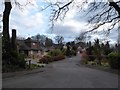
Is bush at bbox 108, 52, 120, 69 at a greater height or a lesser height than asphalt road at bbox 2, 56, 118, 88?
greater

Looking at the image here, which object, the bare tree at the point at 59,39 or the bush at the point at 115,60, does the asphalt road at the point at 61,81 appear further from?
the bare tree at the point at 59,39

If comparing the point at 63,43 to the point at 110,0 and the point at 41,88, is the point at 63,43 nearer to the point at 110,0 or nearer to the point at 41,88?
the point at 110,0

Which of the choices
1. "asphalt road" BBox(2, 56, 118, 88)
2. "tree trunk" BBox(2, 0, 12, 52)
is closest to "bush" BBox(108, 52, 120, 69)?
"asphalt road" BBox(2, 56, 118, 88)

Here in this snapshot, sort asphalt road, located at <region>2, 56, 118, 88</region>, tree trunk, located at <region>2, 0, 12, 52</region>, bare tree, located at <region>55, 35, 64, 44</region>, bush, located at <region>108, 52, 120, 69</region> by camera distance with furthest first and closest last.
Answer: bare tree, located at <region>55, 35, 64, 44</region>, bush, located at <region>108, 52, 120, 69</region>, tree trunk, located at <region>2, 0, 12, 52</region>, asphalt road, located at <region>2, 56, 118, 88</region>

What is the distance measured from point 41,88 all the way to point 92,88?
257cm

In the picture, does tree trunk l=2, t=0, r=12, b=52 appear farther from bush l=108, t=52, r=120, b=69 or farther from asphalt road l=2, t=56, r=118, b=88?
bush l=108, t=52, r=120, b=69

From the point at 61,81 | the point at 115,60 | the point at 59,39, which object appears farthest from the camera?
the point at 59,39

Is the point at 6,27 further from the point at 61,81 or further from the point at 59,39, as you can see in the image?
the point at 59,39

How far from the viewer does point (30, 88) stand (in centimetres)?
1408

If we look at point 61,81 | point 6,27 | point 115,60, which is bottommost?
point 61,81

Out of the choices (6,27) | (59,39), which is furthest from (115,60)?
(59,39)

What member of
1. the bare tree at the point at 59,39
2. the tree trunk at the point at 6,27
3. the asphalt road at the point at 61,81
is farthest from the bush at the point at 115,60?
the bare tree at the point at 59,39

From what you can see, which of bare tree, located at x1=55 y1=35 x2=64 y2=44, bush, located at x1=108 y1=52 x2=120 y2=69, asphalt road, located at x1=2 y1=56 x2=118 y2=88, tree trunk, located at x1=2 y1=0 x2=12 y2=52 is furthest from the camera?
bare tree, located at x1=55 y1=35 x2=64 y2=44

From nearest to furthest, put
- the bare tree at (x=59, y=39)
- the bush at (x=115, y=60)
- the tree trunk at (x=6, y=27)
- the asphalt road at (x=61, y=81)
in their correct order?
the asphalt road at (x=61, y=81), the tree trunk at (x=6, y=27), the bush at (x=115, y=60), the bare tree at (x=59, y=39)
